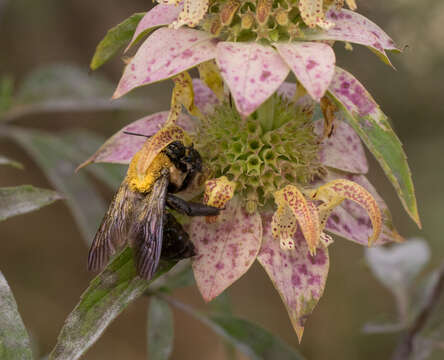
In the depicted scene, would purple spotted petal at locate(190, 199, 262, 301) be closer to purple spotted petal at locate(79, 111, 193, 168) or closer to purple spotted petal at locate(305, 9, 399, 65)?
purple spotted petal at locate(79, 111, 193, 168)

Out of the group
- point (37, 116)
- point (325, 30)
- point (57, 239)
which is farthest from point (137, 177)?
point (37, 116)

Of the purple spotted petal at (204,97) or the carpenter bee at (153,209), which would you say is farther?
the purple spotted petal at (204,97)

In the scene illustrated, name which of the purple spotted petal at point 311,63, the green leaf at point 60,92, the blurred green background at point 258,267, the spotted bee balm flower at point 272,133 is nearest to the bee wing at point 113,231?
the spotted bee balm flower at point 272,133

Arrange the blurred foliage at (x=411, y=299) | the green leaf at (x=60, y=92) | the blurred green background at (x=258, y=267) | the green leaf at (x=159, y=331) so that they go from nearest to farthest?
the green leaf at (x=159, y=331)
the blurred foliage at (x=411, y=299)
the green leaf at (x=60, y=92)
the blurred green background at (x=258, y=267)

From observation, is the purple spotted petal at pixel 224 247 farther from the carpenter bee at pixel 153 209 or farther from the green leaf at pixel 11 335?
the green leaf at pixel 11 335

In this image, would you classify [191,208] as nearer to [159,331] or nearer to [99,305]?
[99,305]

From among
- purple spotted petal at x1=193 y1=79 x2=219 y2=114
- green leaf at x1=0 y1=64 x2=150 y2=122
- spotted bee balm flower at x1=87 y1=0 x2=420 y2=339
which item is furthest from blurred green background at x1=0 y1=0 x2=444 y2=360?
spotted bee balm flower at x1=87 y1=0 x2=420 y2=339

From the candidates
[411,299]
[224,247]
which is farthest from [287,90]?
[411,299]
